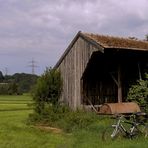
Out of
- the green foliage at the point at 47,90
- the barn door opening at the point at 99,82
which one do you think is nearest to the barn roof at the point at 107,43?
the barn door opening at the point at 99,82

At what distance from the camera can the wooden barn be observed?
2525 centimetres

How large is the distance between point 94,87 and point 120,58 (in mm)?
3041

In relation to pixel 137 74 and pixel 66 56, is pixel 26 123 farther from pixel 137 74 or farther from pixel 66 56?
pixel 137 74

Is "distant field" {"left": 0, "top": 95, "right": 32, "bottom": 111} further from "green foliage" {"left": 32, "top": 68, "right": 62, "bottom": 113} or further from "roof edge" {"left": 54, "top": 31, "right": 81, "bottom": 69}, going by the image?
"roof edge" {"left": 54, "top": 31, "right": 81, "bottom": 69}

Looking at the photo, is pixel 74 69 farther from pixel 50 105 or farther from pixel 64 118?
pixel 64 118

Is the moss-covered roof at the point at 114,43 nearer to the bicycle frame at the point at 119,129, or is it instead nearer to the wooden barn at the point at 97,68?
the wooden barn at the point at 97,68

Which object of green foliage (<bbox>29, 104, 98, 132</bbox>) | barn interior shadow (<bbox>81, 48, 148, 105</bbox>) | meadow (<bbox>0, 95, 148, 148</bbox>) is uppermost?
barn interior shadow (<bbox>81, 48, 148, 105</bbox>)

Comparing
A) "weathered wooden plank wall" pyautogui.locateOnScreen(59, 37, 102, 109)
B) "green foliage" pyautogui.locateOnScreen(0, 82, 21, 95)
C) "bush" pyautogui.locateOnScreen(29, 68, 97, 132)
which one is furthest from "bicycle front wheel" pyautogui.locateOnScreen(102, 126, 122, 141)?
"green foliage" pyautogui.locateOnScreen(0, 82, 21, 95)

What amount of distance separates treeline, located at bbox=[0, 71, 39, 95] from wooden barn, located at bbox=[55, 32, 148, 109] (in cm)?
4219

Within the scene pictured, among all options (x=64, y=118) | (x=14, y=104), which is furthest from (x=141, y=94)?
(x=14, y=104)

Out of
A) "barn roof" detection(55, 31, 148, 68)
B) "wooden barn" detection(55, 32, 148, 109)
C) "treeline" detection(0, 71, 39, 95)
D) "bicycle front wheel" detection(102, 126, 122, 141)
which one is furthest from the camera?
"treeline" detection(0, 71, 39, 95)

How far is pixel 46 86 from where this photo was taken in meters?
25.1

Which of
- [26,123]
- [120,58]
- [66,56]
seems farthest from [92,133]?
[66,56]

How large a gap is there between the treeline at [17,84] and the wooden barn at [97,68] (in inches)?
1661
